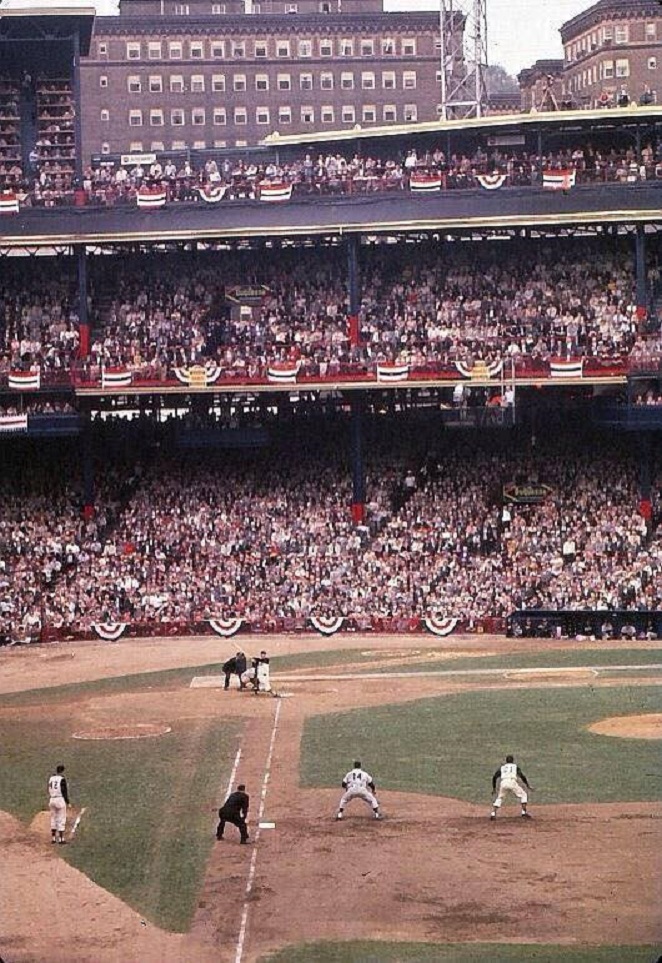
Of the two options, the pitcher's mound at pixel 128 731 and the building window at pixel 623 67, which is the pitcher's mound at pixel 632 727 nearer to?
the pitcher's mound at pixel 128 731

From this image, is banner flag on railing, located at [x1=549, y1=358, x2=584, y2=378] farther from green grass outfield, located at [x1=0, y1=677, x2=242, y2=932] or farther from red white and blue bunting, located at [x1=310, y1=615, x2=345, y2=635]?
green grass outfield, located at [x1=0, y1=677, x2=242, y2=932]

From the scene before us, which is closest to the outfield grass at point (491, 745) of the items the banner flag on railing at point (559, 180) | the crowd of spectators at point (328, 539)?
the crowd of spectators at point (328, 539)

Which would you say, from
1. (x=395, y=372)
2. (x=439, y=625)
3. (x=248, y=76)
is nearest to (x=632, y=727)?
(x=439, y=625)

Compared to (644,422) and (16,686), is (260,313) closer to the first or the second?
(644,422)

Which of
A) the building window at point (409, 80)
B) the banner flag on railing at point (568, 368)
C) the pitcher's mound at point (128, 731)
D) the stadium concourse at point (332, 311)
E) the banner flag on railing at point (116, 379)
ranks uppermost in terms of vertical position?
the building window at point (409, 80)

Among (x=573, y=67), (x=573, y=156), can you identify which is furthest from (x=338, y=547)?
(x=573, y=67)

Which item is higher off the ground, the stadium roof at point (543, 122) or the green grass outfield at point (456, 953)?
the stadium roof at point (543, 122)

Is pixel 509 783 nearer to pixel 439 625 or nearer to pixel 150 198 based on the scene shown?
pixel 439 625

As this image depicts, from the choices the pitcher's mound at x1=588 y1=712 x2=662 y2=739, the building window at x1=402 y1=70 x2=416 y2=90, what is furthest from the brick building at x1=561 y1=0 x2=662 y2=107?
the pitcher's mound at x1=588 y1=712 x2=662 y2=739

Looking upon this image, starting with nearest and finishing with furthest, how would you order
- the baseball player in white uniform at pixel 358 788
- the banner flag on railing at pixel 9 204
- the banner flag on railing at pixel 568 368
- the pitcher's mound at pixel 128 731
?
the baseball player in white uniform at pixel 358 788, the pitcher's mound at pixel 128 731, the banner flag on railing at pixel 568 368, the banner flag on railing at pixel 9 204
